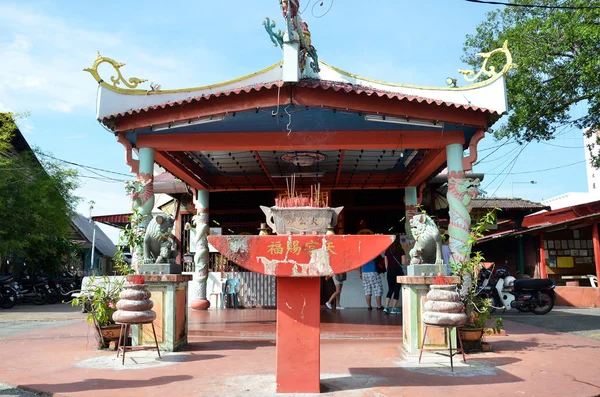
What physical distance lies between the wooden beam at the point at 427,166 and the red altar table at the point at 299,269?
476 cm

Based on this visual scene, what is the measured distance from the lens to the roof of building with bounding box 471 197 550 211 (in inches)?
716

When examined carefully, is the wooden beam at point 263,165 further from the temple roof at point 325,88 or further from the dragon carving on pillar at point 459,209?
the dragon carving on pillar at point 459,209

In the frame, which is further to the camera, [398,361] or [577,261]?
[577,261]

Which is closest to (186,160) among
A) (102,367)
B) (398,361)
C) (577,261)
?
(102,367)

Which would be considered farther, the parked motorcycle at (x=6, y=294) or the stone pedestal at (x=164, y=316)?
the parked motorcycle at (x=6, y=294)

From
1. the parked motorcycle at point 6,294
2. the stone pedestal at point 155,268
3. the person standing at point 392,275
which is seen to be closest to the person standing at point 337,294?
the person standing at point 392,275

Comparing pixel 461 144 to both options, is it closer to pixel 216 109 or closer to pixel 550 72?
pixel 216 109

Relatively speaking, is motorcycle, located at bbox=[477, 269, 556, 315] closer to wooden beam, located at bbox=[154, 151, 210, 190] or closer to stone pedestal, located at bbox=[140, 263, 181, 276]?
wooden beam, located at bbox=[154, 151, 210, 190]

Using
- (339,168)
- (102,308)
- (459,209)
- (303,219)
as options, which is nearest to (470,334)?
(459,209)

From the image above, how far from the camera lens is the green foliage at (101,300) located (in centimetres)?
659

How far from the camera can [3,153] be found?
1816 centimetres

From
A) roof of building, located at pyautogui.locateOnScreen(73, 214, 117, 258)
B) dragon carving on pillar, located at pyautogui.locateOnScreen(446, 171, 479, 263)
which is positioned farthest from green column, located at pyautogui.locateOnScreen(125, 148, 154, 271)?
roof of building, located at pyautogui.locateOnScreen(73, 214, 117, 258)

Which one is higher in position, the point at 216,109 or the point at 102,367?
the point at 216,109

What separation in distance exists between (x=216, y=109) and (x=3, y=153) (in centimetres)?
1421
